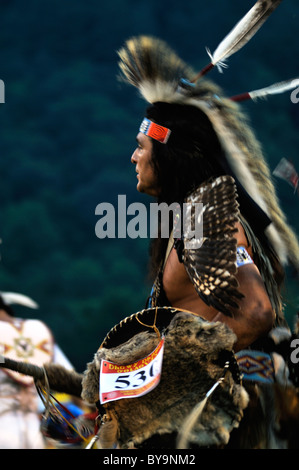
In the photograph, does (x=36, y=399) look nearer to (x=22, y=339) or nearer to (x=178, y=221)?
(x=22, y=339)

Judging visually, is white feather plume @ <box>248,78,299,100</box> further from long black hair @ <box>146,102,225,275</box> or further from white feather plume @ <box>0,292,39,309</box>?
white feather plume @ <box>0,292,39,309</box>

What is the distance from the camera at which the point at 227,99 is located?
2.65m

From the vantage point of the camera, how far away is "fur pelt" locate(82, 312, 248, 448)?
2139mm

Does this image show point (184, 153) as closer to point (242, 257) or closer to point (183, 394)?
point (242, 257)

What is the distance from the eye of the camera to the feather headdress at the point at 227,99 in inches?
102

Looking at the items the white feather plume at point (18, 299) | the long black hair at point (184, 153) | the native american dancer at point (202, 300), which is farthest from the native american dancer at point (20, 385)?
the long black hair at point (184, 153)

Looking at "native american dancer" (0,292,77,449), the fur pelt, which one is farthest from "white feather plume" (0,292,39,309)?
the fur pelt

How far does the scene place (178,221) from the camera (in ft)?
8.23

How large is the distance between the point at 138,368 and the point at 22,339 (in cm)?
198

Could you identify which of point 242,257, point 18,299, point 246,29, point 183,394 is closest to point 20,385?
point 18,299

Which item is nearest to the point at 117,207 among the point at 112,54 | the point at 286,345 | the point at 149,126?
the point at 112,54

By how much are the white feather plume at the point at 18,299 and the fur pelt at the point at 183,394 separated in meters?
2.21

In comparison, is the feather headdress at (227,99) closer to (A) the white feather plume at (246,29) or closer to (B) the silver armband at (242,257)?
(A) the white feather plume at (246,29)

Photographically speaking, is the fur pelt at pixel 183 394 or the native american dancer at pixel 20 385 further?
the native american dancer at pixel 20 385
